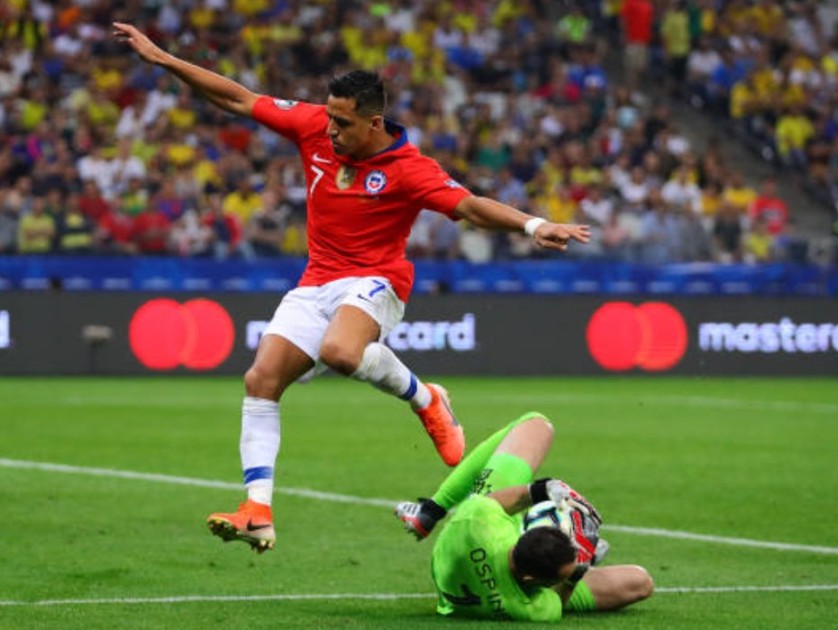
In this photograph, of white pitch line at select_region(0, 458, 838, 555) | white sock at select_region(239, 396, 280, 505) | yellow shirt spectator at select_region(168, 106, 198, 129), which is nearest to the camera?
white sock at select_region(239, 396, 280, 505)

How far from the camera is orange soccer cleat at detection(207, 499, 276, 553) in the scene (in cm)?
880

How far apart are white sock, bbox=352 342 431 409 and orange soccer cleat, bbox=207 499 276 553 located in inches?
40.9

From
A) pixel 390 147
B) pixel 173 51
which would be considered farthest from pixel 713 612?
pixel 173 51

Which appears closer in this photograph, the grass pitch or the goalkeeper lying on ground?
the goalkeeper lying on ground

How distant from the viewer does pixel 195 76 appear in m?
10.0

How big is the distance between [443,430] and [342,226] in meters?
1.39

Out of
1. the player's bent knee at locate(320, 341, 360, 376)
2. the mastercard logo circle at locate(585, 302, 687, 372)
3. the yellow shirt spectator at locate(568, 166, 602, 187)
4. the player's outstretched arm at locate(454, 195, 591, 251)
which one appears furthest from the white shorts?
the yellow shirt spectator at locate(568, 166, 602, 187)

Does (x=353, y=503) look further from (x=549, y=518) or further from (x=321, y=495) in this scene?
(x=549, y=518)

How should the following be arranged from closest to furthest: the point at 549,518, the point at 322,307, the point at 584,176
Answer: the point at 549,518 → the point at 322,307 → the point at 584,176

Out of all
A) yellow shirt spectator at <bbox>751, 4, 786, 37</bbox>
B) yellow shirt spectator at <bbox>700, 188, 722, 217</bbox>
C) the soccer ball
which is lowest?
the soccer ball

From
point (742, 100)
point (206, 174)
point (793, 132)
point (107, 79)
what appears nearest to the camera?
point (206, 174)

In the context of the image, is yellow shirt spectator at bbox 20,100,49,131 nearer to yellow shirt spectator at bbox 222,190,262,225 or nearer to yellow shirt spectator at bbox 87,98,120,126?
yellow shirt spectator at bbox 87,98,120,126

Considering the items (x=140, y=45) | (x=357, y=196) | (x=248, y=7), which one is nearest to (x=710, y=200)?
(x=248, y=7)

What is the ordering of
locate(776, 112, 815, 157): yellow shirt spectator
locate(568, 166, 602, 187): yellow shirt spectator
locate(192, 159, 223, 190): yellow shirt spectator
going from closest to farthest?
locate(192, 159, 223, 190): yellow shirt spectator < locate(568, 166, 602, 187): yellow shirt spectator < locate(776, 112, 815, 157): yellow shirt spectator
